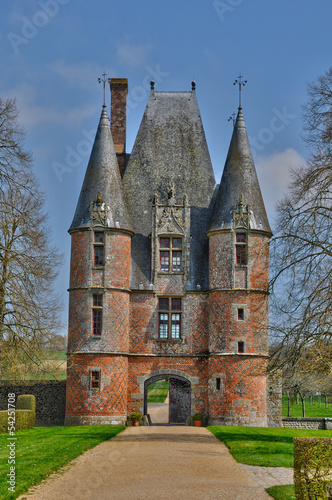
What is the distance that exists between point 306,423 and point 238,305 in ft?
33.0

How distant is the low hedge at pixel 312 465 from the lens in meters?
10.2

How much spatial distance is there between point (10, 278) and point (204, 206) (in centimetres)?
1245

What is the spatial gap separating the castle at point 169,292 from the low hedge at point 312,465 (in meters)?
19.1

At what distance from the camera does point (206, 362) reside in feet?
103

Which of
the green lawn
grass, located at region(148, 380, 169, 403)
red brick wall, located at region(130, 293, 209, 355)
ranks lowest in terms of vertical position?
the green lawn

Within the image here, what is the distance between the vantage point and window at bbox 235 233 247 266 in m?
31.4

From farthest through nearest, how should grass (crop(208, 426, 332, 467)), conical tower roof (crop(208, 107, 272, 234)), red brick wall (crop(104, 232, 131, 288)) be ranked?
conical tower roof (crop(208, 107, 272, 234)) → red brick wall (crop(104, 232, 131, 288)) → grass (crop(208, 426, 332, 467))

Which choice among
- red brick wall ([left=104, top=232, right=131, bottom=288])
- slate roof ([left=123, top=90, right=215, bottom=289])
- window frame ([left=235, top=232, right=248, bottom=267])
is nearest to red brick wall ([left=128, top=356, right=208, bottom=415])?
slate roof ([left=123, top=90, right=215, bottom=289])

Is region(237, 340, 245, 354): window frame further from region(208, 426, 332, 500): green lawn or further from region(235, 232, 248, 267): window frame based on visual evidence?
region(208, 426, 332, 500): green lawn

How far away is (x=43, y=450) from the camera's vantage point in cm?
1788

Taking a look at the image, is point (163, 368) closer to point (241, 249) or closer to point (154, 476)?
point (241, 249)

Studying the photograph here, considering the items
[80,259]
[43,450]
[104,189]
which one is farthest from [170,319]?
[43,450]

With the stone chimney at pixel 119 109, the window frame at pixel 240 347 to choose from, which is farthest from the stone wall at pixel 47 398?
the stone chimney at pixel 119 109

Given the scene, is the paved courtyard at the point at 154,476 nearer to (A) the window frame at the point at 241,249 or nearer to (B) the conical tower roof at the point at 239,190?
(A) the window frame at the point at 241,249
